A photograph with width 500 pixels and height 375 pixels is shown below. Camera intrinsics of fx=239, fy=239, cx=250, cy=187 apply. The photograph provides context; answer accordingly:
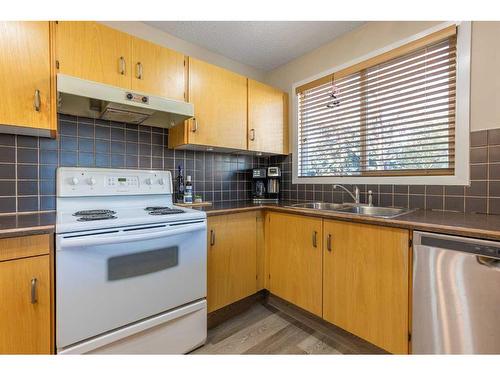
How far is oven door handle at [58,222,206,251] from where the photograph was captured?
1.08m

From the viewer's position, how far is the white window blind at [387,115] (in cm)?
159

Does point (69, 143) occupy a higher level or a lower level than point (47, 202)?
higher

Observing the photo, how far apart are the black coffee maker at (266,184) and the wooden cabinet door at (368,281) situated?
0.93 metres

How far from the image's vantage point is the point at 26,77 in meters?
1.23

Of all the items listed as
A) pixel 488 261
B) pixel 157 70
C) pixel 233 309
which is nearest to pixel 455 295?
pixel 488 261

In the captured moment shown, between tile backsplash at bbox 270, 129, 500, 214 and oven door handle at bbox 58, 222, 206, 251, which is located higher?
tile backsplash at bbox 270, 129, 500, 214

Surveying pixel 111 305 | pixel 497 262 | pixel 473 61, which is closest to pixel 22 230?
pixel 111 305

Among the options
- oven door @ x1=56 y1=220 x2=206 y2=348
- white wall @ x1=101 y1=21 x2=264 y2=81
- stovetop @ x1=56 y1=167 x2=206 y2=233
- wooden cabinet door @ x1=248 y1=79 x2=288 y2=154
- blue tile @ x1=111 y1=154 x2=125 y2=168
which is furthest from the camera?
wooden cabinet door @ x1=248 y1=79 x2=288 y2=154

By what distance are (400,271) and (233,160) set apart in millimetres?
1731

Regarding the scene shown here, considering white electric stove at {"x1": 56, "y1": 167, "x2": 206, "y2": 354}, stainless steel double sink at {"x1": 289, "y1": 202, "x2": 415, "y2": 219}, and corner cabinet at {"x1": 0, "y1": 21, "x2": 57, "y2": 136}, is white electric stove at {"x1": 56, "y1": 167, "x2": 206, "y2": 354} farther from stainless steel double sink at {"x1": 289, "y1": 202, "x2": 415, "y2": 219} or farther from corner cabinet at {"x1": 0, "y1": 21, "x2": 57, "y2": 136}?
stainless steel double sink at {"x1": 289, "y1": 202, "x2": 415, "y2": 219}

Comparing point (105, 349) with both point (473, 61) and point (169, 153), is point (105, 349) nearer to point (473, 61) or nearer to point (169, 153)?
point (169, 153)

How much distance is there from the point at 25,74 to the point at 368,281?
2180 mm

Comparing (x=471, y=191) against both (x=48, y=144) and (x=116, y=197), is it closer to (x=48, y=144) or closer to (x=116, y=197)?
(x=116, y=197)

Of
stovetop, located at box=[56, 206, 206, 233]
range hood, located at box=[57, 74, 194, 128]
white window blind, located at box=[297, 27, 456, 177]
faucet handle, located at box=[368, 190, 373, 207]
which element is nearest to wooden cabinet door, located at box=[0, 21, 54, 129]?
range hood, located at box=[57, 74, 194, 128]
